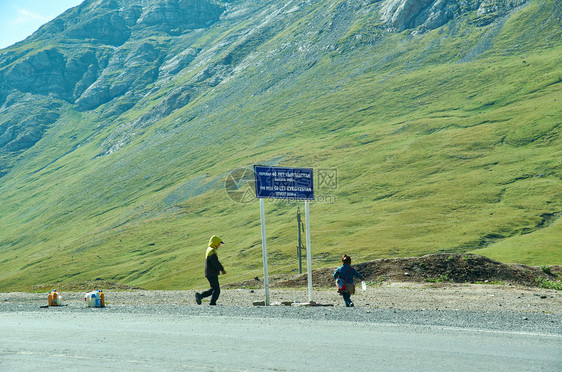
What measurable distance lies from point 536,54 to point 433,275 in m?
194

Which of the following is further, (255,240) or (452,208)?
(255,240)

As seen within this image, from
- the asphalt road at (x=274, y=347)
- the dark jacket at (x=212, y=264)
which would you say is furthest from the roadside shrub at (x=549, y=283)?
the asphalt road at (x=274, y=347)

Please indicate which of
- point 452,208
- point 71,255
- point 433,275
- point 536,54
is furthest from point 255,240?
point 536,54

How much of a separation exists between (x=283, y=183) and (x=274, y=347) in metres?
13.4

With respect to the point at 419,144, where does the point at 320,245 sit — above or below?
below

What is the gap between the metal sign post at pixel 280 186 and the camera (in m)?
23.5

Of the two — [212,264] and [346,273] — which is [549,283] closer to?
[346,273]

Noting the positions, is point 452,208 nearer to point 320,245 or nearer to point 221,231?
point 320,245

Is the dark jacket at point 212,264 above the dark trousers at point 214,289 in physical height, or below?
above

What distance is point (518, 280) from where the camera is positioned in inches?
1404

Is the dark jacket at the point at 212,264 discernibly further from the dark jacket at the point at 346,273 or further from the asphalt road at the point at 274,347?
the asphalt road at the point at 274,347

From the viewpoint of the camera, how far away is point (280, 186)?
79.4 ft

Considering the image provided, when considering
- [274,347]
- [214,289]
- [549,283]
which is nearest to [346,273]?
[214,289]

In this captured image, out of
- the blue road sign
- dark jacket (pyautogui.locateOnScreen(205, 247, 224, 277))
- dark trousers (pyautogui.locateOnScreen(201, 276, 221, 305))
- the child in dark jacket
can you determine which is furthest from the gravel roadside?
the blue road sign
